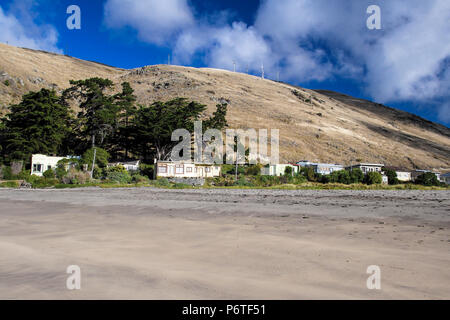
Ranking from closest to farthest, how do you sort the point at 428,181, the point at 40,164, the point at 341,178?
the point at 40,164 < the point at 341,178 < the point at 428,181

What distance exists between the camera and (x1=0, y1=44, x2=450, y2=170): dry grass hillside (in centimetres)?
7919

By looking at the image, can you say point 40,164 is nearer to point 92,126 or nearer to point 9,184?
point 9,184

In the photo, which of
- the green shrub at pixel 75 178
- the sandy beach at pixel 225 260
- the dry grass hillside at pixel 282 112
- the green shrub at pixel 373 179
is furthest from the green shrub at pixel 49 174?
the dry grass hillside at pixel 282 112

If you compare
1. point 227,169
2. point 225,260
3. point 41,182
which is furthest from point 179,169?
point 225,260

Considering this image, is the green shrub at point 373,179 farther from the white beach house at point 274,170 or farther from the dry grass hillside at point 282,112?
the dry grass hillside at point 282,112

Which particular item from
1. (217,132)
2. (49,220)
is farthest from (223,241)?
(217,132)

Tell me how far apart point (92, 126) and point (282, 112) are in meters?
66.5

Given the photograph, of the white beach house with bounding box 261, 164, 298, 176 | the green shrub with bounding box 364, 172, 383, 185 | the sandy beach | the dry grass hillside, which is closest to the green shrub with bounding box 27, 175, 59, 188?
the sandy beach

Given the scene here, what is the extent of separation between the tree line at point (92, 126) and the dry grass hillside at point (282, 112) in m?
30.9

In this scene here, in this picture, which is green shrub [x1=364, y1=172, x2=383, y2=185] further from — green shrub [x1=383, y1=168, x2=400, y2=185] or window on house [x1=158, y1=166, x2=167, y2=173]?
window on house [x1=158, y1=166, x2=167, y2=173]

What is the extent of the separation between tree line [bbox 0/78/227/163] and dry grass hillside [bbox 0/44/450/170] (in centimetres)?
3094

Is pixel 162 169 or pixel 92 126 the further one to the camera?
pixel 92 126

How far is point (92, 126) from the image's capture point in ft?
164
